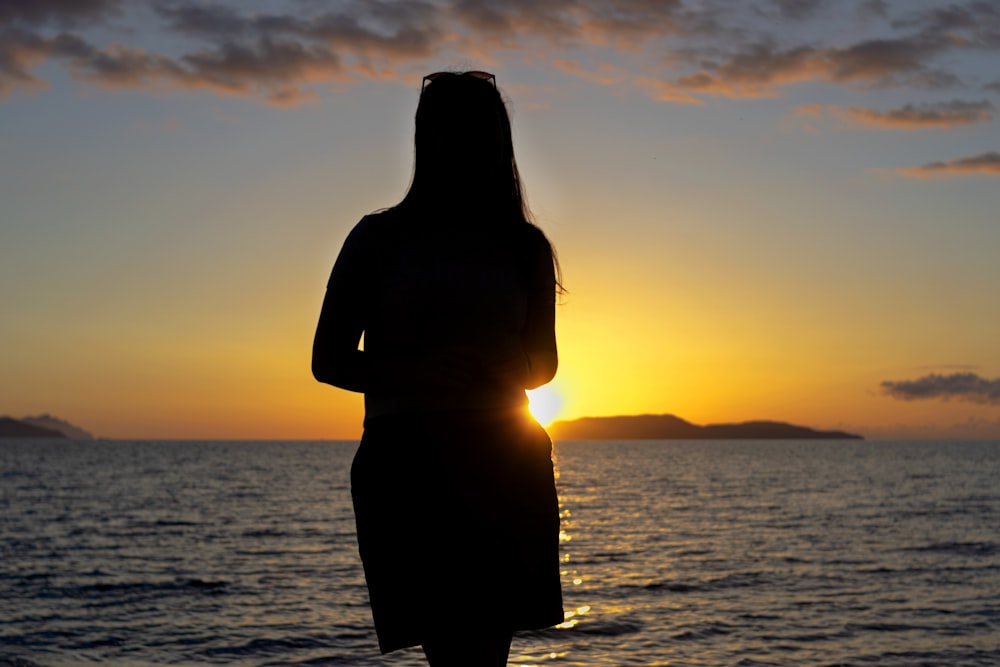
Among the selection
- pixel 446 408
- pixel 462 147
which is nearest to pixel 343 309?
pixel 446 408

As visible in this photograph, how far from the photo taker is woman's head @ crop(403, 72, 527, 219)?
7.84ft

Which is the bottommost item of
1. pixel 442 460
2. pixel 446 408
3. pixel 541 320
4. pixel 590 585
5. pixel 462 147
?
pixel 590 585

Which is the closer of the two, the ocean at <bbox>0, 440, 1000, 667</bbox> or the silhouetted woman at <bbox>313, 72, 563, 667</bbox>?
the silhouetted woman at <bbox>313, 72, 563, 667</bbox>

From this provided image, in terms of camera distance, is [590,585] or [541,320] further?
[590,585]

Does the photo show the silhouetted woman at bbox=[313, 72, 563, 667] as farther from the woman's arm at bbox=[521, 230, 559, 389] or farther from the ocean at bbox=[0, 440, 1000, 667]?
the ocean at bbox=[0, 440, 1000, 667]

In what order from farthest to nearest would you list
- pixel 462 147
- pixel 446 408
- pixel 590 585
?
1. pixel 590 585
2. pixel 462 147
3. pixel 446 408

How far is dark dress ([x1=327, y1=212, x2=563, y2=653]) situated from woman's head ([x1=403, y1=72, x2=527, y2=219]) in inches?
4.9

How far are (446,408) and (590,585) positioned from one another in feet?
73.0

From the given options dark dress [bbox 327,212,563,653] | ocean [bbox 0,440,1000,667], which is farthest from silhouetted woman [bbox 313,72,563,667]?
ocean [bbox 0,440,1000,667]

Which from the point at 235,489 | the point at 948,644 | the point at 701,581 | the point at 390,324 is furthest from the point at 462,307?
the point at 235,489

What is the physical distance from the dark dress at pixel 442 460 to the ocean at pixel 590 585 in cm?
1243

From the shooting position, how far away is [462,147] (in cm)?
241

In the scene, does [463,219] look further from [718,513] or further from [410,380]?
[718,513]

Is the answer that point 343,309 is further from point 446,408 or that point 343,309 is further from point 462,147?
point 462,147
